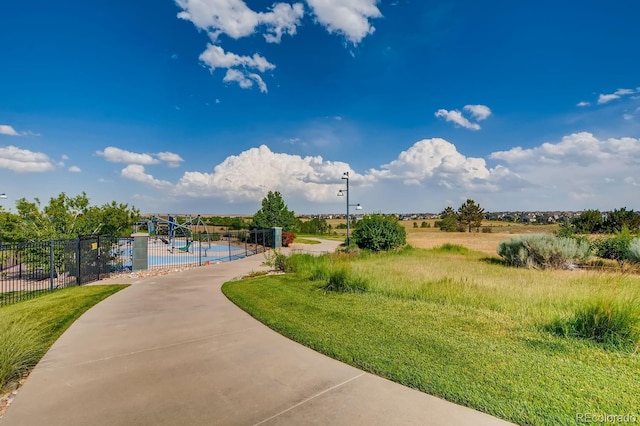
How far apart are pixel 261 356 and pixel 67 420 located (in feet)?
7.39

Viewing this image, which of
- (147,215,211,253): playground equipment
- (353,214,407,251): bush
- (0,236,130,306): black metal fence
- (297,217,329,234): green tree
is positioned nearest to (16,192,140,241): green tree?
(0,236,130,306): black metal fence

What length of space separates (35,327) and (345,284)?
262 inches

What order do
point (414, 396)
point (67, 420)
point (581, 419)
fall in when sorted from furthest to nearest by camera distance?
point (414, 396) → point (67, 420) → point (581, 419)

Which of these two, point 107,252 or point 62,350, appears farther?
point 107,252

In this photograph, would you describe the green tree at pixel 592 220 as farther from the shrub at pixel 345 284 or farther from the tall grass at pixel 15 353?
the tall grass at pixel 15 353

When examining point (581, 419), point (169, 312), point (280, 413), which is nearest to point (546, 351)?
point (581, 419)

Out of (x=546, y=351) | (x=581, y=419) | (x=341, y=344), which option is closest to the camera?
(x=581, y=419)

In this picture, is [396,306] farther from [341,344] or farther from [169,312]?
[169,312]

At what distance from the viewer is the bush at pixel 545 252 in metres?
14.6

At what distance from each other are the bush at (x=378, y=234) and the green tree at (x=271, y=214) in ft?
39.5

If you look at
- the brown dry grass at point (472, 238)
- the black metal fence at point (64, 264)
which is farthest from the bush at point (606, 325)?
the brown dry grass at point (472, 238)

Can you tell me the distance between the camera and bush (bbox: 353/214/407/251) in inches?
913

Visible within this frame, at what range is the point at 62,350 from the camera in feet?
16.9

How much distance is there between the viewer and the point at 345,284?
9273mm
